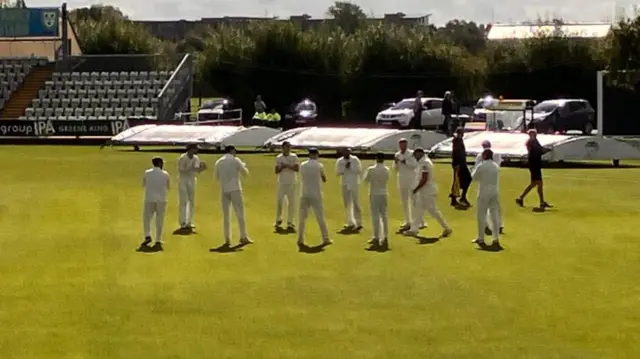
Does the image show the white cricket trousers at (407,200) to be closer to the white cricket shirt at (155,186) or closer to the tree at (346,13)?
the white cricket shirt at (155,186)

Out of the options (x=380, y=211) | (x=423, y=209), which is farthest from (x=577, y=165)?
(x=380, y=211)

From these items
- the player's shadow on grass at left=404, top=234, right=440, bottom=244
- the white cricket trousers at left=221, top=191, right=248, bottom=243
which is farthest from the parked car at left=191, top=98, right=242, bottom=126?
the white cricket trousers at left=221, top=191, right=248, bottom=243

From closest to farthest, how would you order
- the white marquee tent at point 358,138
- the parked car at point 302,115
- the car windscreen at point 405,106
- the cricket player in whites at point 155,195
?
the cricket player in whites at point 155,195
the white marquee tent at point 358,138
the car windscreen at point 405,106
the parked car at point 302,115

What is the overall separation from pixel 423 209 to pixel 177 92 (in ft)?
130

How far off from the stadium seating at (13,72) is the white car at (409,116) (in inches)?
787

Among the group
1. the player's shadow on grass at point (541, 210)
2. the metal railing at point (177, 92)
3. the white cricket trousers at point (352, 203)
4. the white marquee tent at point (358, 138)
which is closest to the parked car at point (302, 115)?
the metal railing at point (177, 92)

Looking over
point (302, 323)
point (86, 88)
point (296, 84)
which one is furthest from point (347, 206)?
point (296, 84)

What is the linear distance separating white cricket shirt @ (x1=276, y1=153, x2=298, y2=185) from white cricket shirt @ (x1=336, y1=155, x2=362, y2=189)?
3.02 ft

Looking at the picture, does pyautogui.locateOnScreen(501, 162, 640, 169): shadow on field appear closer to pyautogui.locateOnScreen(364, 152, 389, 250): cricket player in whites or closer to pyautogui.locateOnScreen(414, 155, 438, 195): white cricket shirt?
pyautogui.locateOnScreen(414, 155, 438, 195): white cricket shirt

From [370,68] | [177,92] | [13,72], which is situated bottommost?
[177,92]

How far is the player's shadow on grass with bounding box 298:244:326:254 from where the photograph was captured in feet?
74.2

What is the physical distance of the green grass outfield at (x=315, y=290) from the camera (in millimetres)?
14859

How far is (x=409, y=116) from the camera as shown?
5766cm

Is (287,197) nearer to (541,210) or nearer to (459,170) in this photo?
(459,170)
